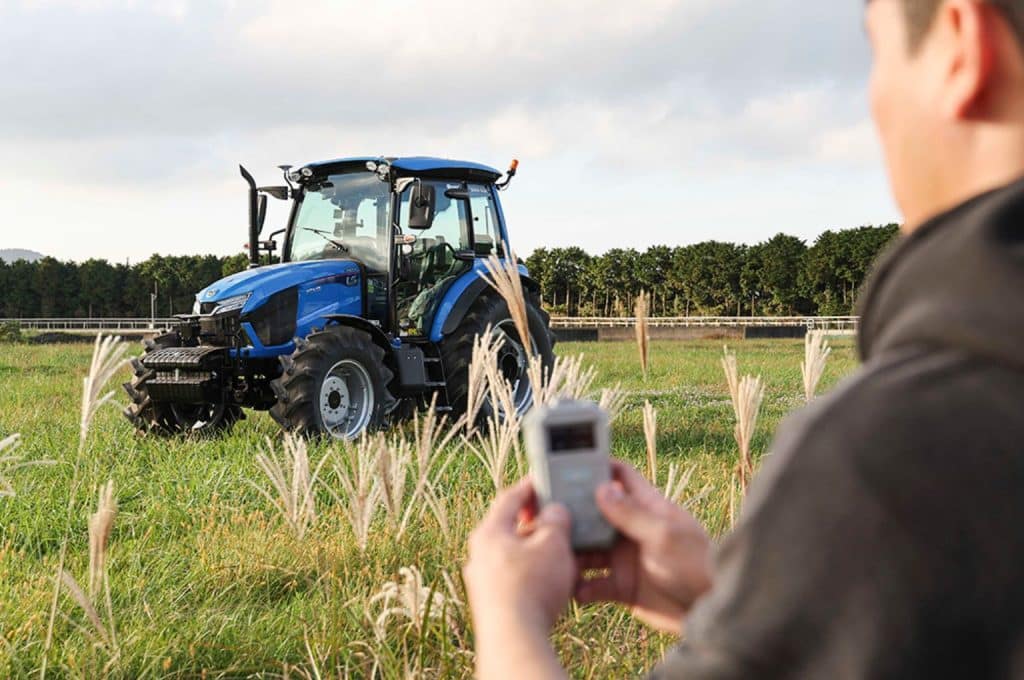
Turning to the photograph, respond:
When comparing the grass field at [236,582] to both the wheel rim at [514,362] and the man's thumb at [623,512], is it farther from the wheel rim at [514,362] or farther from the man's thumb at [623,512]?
the wheel rim at [514,362]

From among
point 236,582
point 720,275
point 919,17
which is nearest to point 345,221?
point 236,582

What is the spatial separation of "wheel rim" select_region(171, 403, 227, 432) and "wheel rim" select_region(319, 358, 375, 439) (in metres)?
0.92

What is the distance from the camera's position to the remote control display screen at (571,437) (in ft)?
3.27

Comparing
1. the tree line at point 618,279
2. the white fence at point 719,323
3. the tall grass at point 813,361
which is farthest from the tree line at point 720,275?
the tall grass at point 813,361

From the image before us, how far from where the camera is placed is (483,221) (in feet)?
29.6

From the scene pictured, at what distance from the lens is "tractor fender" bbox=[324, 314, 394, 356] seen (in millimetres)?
7690

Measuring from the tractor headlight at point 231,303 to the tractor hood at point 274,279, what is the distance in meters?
0.02

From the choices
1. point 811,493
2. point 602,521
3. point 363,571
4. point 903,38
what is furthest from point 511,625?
point 363,571

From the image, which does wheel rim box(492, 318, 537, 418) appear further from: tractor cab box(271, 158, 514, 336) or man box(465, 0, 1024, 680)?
man box(465, 0, 1024, 680)

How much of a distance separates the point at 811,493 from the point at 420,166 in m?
7.67

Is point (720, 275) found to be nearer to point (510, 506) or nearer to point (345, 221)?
point (345, 221)

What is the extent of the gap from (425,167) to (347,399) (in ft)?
6.85

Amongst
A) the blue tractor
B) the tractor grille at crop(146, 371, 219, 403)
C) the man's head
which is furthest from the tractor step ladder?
the man's head

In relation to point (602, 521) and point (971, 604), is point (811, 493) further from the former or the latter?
point (602, 521)
